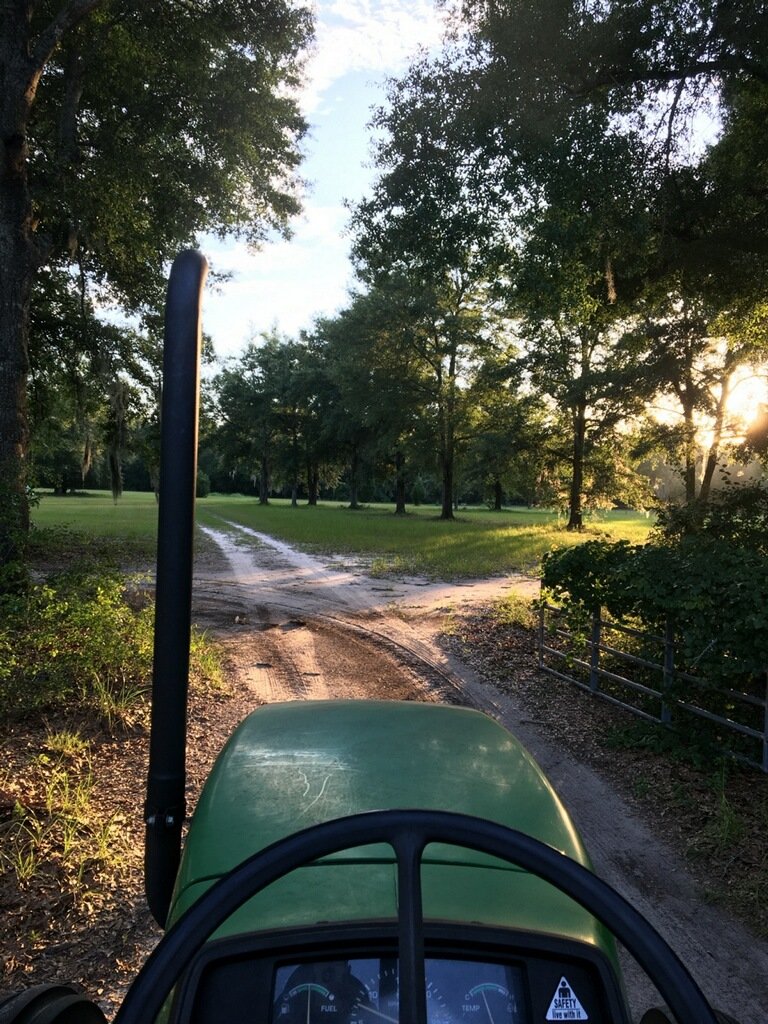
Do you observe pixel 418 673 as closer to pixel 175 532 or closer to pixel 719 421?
pixel 175 532

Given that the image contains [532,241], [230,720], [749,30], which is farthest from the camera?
[532,241]

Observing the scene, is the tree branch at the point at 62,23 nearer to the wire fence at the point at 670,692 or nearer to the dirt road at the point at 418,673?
the dirt road at the point at 418,673

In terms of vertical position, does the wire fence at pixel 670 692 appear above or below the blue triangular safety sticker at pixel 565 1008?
below

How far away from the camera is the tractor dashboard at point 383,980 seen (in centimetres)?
114

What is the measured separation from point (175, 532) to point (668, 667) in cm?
522

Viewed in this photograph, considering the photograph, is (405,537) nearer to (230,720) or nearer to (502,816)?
(230,720)

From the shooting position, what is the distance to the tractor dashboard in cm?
114

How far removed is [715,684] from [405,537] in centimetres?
2065

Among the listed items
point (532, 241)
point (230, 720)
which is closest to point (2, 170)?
point (532, 241)

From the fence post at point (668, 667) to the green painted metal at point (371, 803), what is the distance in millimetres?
3603

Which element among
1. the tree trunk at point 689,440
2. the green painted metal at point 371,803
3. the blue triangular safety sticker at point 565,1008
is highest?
the tree trunk at point 689,440

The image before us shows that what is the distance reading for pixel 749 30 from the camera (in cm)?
709

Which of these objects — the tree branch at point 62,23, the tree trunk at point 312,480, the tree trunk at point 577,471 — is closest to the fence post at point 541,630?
the tree branch at point 62,23

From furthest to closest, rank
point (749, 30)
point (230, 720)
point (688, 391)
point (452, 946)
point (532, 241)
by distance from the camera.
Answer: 1. point (688, 391)
2. point (532, 241)
3. point (749, 30)
4. point (230, 720)
5. point (452, 946)
